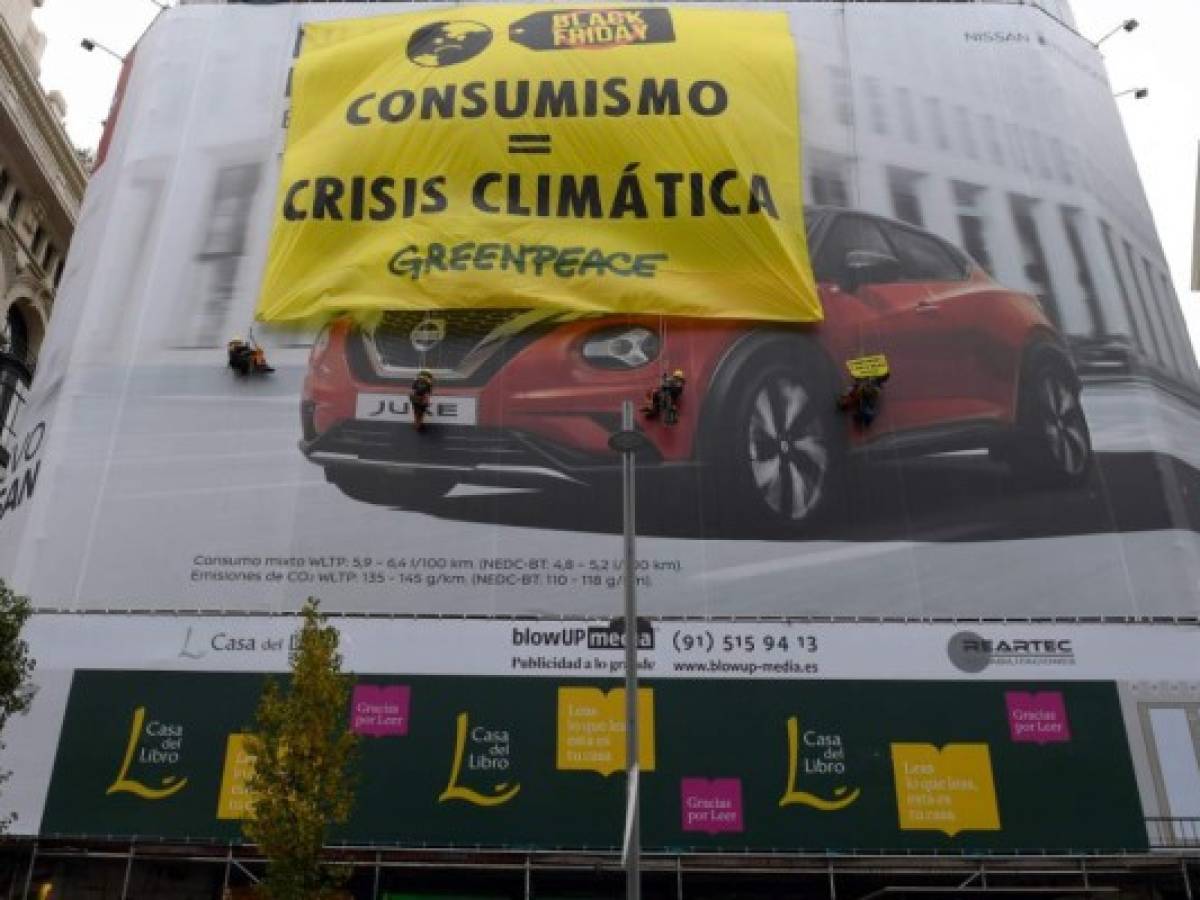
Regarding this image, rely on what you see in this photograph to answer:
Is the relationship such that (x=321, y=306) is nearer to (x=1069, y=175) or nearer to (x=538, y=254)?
(x=538, y=254)

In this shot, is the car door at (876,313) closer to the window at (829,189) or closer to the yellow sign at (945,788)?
the window at (829,189)

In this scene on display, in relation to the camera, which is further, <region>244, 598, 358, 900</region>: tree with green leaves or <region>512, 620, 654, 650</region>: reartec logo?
<region>512, 620, 654, 650</region>: reartec logo

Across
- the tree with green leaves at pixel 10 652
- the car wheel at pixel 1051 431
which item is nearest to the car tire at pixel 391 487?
the tree with green leaves at pixel 10 652

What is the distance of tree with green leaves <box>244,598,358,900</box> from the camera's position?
1163 centimetres

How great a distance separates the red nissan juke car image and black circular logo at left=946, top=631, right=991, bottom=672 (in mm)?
2841

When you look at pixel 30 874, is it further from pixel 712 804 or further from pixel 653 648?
pixel 712 804

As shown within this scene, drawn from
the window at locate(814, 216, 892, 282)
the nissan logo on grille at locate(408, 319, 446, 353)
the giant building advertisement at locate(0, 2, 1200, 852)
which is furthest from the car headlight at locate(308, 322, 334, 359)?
the window at locate(814, 216, 892, 282)

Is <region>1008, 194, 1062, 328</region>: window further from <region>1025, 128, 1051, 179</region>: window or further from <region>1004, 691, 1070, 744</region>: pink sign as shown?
<region>1004, 691, 1070, 744</region>: pink sign

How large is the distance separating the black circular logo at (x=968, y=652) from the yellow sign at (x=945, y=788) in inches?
47.0

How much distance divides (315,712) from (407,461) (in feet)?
20.2

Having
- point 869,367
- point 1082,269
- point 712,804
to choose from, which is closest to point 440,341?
point 869,367

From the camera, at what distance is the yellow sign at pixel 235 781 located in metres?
15.0

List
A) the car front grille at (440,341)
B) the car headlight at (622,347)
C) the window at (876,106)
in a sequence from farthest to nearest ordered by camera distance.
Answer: the window at (876,106) < the car front grille at (440,341) < the car headlight at (622,347)

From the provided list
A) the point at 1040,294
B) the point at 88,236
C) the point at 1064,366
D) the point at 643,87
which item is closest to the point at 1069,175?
the point at 1040,294
